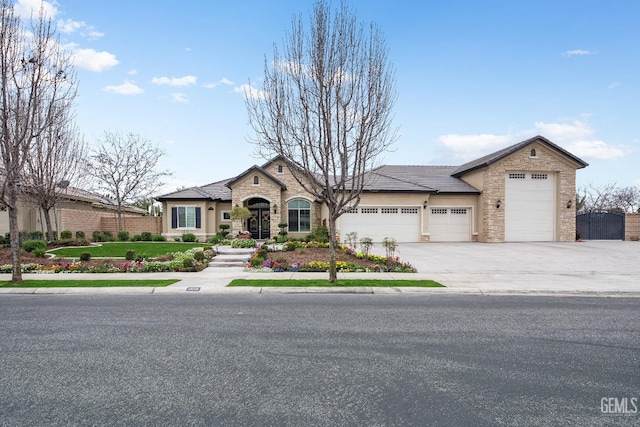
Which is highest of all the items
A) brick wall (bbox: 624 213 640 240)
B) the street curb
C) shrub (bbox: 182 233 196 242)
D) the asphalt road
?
brick wall (bbox: 624 213 640 240)

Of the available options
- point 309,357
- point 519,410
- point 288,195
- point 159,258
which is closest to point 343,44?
point 309,357

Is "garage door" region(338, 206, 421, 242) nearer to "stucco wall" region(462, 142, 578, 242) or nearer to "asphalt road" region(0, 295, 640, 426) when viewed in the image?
"stucco wall" region(462, 142, 578, 242)

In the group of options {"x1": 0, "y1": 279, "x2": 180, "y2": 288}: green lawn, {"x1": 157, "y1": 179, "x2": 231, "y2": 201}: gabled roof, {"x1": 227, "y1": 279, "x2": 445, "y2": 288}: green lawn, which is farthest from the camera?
{"x1": 157, "y1": 179, "x2": 231, "y2": 201}: gabled roof

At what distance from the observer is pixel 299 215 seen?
2548 cm

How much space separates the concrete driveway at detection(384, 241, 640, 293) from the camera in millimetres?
10398

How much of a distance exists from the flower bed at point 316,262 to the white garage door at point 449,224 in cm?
1109

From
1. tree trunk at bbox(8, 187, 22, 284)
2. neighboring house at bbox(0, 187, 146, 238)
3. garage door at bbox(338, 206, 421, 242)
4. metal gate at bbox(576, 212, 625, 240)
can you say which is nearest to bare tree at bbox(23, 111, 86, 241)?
neighboring house at bbox(0, 187, 146, 238)

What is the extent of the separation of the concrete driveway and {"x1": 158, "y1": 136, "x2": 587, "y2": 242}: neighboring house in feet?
17.3

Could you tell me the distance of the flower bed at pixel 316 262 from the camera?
1353cm

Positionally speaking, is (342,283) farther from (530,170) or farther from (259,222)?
(530,170)

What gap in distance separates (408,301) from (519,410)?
515 cm

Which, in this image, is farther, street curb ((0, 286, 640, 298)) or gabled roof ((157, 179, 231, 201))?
gabled roof ((157, 179, 231, 201))

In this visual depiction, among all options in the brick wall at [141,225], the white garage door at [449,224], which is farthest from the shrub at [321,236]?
the brick wall at [141,225]

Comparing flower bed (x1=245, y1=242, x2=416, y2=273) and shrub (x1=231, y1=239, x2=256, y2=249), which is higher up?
shrub (x1=231, y1=239, x2=256, y2=249)
